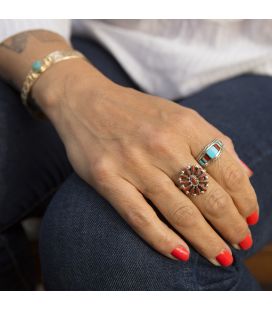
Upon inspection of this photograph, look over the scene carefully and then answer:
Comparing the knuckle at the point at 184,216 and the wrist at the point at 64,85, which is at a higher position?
the wrist at the point at 64,85

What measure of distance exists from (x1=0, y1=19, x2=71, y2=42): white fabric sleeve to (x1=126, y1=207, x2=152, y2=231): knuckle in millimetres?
453

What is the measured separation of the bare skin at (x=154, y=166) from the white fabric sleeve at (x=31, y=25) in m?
0.21

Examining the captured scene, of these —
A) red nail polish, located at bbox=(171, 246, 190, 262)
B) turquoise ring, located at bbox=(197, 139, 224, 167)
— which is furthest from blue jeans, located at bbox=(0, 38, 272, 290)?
turquoise ring, located at bbox=(197, 139, 224, 167)

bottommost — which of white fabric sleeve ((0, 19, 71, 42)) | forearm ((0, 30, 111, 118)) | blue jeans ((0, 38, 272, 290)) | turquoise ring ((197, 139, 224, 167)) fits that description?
blue jeans ((0, 38, 272, 290))

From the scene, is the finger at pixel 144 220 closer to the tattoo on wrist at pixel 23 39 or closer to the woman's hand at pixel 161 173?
the woman's hand at pixel 161 173

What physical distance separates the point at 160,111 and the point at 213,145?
11 centimetres

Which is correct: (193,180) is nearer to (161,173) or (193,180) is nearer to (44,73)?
(161,173)

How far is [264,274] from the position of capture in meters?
1.04

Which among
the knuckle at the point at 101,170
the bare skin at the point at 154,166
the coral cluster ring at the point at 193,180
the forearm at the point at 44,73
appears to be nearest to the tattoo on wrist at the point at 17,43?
the forearm at the point at 44,73

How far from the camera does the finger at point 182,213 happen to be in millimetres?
569

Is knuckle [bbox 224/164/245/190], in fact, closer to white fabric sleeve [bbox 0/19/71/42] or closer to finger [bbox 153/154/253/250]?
finger [bbox 153/154/253/250]

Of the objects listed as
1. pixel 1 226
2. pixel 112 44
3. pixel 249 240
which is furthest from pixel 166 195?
pixel 112 44

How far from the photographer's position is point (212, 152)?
1.91 feet

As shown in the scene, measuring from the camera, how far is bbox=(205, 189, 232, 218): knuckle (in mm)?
575
